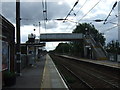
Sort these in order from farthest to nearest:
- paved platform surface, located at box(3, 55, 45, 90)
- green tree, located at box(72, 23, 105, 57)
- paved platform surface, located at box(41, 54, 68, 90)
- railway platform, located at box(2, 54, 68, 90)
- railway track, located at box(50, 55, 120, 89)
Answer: green tree, located at box(72, 23, 105, 57) → railway track, located at box(50, 55, 120, 89) → paved platform surface, located at box(41, 54, 68, 90) → railway platform, located at box(2, 54, 68, 90) → paved platform surface, located at box(3, 55, 45, 90)

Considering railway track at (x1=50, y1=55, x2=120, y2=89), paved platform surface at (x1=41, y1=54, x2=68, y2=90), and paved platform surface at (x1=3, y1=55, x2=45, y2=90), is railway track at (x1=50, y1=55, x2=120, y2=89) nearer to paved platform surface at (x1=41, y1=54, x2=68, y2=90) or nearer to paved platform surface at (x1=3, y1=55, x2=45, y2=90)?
paved platform surface at (x1=41, y1=54, x2=68, y2=90)

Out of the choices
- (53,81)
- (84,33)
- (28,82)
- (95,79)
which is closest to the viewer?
(28,82)

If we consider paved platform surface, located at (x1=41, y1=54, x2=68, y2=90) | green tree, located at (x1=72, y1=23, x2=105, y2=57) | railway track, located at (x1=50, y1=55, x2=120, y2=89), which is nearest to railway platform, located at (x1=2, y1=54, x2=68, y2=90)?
paved platform surface, located at (x1=41, y1=54, x2=68, y2=90)

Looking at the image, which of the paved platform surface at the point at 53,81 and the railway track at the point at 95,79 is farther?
the railway track at the point at 95,79

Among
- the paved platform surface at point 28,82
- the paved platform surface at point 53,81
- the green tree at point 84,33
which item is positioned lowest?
the paved platform surface at point 53,81

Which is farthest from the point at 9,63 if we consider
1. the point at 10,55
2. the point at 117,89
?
the point at 117,89

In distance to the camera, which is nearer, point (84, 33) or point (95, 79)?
point (95, 79)

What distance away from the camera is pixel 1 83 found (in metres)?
13.7

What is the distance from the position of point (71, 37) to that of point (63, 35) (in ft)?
7.25

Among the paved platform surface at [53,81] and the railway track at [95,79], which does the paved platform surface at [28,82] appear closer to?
the paved platform surface at [53,81]

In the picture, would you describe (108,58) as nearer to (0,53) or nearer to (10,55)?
(10,55)

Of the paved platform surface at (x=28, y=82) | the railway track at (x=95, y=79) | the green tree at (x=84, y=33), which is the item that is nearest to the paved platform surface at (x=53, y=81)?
the paved platform surface at (x=28, y=82)

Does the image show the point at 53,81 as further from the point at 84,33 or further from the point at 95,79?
the point at 84,33

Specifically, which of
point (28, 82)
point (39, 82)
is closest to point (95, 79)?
point (39, 82)
